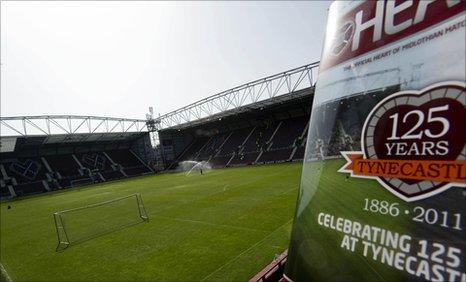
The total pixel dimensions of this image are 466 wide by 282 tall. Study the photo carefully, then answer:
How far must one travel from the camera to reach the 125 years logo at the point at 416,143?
1.40m

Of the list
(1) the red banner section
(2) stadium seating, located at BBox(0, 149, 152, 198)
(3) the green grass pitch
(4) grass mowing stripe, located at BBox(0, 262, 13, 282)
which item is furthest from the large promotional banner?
(2) stadium seating, located at BBox(0, 149, 152, 198)

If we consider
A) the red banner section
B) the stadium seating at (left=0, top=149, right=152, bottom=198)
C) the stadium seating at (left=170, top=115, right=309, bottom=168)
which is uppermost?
the red banner section

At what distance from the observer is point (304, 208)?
2.20 m

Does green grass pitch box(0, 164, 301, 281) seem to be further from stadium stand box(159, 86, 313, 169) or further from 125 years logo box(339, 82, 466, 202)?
stadium stand box(159, 86, 313, 169)

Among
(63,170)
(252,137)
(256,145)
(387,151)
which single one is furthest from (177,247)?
(63,170)

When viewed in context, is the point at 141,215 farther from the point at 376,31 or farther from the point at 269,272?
the point at 376,31

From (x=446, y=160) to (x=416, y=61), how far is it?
1.77 ft

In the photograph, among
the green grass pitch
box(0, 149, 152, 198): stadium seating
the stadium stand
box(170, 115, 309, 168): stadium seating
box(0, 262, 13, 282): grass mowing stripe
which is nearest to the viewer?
the green grass pitch

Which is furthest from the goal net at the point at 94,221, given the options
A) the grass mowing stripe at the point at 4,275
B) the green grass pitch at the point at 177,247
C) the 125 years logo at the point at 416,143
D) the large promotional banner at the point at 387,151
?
the 125 years logo at the point at 416,143

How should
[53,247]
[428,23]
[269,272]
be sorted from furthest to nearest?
[53,247] < [269,272] < [428,23]

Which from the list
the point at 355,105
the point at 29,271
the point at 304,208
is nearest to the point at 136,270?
the point at 29,271

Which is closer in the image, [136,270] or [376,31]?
[376,31]

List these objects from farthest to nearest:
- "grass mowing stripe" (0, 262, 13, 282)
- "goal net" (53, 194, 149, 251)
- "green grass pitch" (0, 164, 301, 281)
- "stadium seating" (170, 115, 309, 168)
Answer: "stadium seating" (170, 115, 309, 168), "goal net" (53, 194, 149, 251), "grass mowing stripe" (0, 262, 13, 282), "green grass pitch" (0, 164, 301, 281)

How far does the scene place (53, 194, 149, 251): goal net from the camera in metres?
12.1
